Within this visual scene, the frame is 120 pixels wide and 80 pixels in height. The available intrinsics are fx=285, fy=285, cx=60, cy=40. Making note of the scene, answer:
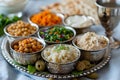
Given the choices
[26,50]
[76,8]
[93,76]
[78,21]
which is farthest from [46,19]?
[93,76]

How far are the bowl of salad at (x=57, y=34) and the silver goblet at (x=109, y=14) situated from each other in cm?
14

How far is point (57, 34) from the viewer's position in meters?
1.22

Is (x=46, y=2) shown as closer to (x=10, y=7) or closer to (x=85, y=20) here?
(x=10, y=7)

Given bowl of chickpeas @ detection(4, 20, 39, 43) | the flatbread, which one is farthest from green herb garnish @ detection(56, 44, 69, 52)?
the flatbread

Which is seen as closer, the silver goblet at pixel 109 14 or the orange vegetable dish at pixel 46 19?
the silver goblet at pixel 109 14

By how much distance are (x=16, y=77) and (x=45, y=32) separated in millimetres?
271

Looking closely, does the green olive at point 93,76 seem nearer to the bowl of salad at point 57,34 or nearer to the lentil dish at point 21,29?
the bowl of salad at point 57,34

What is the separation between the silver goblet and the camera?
121 centimetres

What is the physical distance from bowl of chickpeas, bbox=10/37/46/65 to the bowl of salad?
0.06 meters

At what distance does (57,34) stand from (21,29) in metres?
0.17

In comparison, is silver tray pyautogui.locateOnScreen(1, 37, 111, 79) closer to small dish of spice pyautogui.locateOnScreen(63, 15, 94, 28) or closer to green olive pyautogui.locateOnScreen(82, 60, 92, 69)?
green olive pyautogui.locateOnScreen(82, 60, 92, 69)

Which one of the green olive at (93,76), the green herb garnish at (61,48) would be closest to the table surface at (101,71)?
the green olive at (93,76)

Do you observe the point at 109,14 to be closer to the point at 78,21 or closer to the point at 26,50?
the point at 78,21

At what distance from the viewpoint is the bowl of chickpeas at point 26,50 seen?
1.06 m
